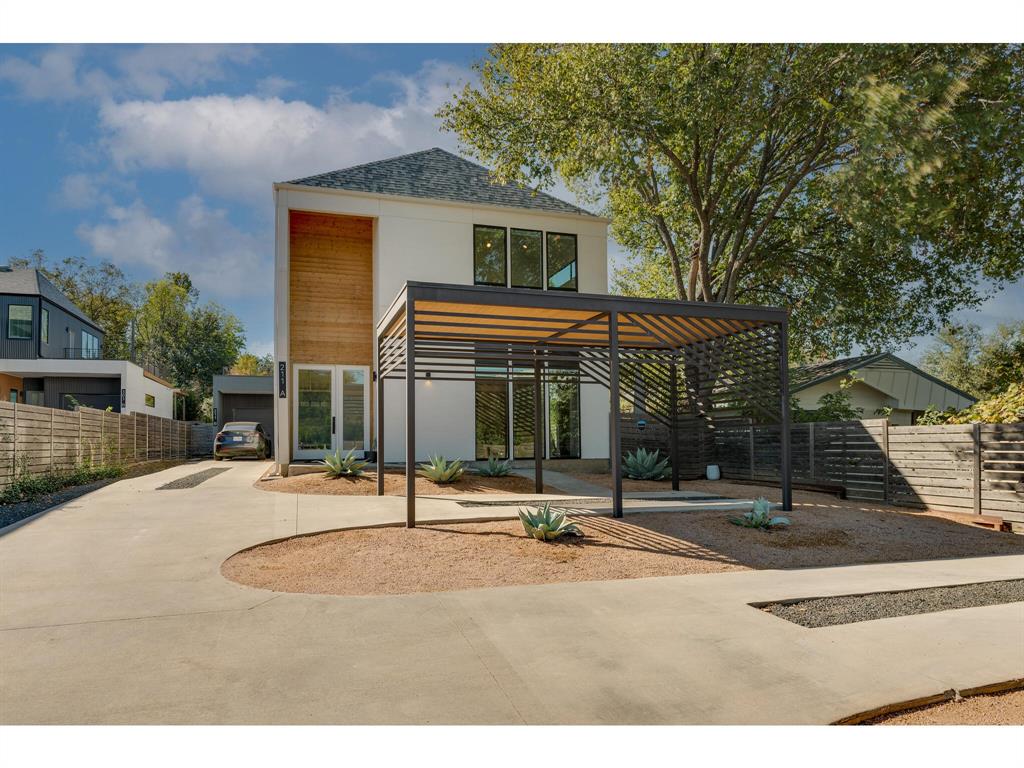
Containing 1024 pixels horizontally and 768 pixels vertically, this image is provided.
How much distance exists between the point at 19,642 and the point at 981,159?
52.2 feet

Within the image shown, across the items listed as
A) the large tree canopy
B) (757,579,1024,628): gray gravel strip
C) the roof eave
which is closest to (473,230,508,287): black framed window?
the roof eave

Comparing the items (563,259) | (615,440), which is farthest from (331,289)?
(615,440)

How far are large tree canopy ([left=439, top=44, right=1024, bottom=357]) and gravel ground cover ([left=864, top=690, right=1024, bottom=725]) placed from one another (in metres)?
10.4

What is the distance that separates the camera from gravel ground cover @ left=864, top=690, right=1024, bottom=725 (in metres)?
3.07

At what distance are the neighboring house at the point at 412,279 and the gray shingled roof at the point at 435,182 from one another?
2.2 inches

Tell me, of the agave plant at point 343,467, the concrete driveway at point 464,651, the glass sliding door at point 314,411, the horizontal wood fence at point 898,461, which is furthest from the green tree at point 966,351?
the concrete driveway at point 464,651

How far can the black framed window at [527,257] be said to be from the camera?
16359mm

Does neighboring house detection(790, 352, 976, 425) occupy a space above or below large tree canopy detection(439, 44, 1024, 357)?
below

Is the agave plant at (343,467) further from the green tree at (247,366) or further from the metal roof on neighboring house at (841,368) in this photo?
the green tree at (247,366)

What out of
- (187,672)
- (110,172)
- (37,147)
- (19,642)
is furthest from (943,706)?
(110,172)

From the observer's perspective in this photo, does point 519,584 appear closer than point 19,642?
No

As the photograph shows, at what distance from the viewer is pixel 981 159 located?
1235 centimetres

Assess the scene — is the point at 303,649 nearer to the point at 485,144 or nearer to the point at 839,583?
the point at 839,583

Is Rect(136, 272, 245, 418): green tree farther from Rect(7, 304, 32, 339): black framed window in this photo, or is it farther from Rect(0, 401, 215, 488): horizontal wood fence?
Rect(0, 401, 215, 488): horizontal wood fence
